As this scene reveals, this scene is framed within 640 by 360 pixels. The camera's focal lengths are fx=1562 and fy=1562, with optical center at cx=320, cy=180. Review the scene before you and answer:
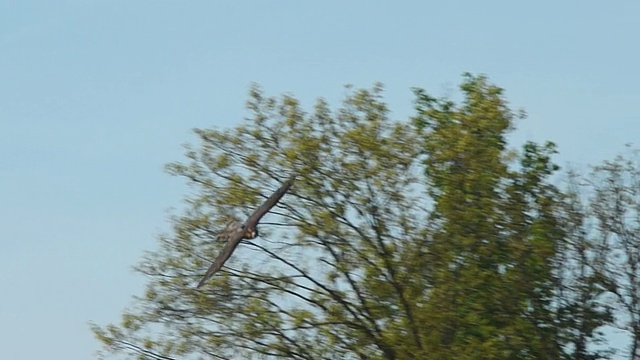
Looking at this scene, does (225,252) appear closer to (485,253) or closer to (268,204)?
(268,204)

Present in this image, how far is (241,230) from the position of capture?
32.1m

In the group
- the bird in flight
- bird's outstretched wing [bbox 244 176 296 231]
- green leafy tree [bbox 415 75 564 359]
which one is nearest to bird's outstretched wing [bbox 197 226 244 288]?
the bird in flight

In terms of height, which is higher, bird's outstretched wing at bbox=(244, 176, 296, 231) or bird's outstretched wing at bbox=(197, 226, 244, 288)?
bird's outstretched wing at bbox=(244, 176, 296, 231)

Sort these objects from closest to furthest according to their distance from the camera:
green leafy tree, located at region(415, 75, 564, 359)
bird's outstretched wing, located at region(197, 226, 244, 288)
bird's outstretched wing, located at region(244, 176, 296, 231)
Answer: green leafy tree, located at region(415, 75, 564, 359), bird's outstretched wing, located at region(197, 226, 244, 288), bird's outstretched wing, located at region(244, 176, 296, 231)

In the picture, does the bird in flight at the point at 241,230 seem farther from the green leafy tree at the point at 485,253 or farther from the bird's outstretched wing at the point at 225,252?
the green leafy tree at the point at 485,253

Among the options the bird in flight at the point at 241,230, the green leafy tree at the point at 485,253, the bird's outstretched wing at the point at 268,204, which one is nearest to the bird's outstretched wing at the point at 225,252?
the bird in flight at the point at 241,230

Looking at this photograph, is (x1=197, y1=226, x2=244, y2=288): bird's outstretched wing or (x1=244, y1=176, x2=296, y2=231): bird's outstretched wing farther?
(x1=244, y1=176, x2=296, y2=231): bird's outstretched wing

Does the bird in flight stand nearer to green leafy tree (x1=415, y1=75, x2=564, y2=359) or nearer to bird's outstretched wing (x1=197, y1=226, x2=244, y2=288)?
bird's outstretched wing (x1=197, y1=226, x2=244, y2=288)

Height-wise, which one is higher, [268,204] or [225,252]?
[268,204]

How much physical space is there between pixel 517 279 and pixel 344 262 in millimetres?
3416

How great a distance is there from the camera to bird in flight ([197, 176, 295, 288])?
31.5 metres

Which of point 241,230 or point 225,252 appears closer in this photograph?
point 225,252

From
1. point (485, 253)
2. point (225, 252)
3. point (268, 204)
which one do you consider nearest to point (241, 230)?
point (225, 252)

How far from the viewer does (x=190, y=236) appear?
108 ft
